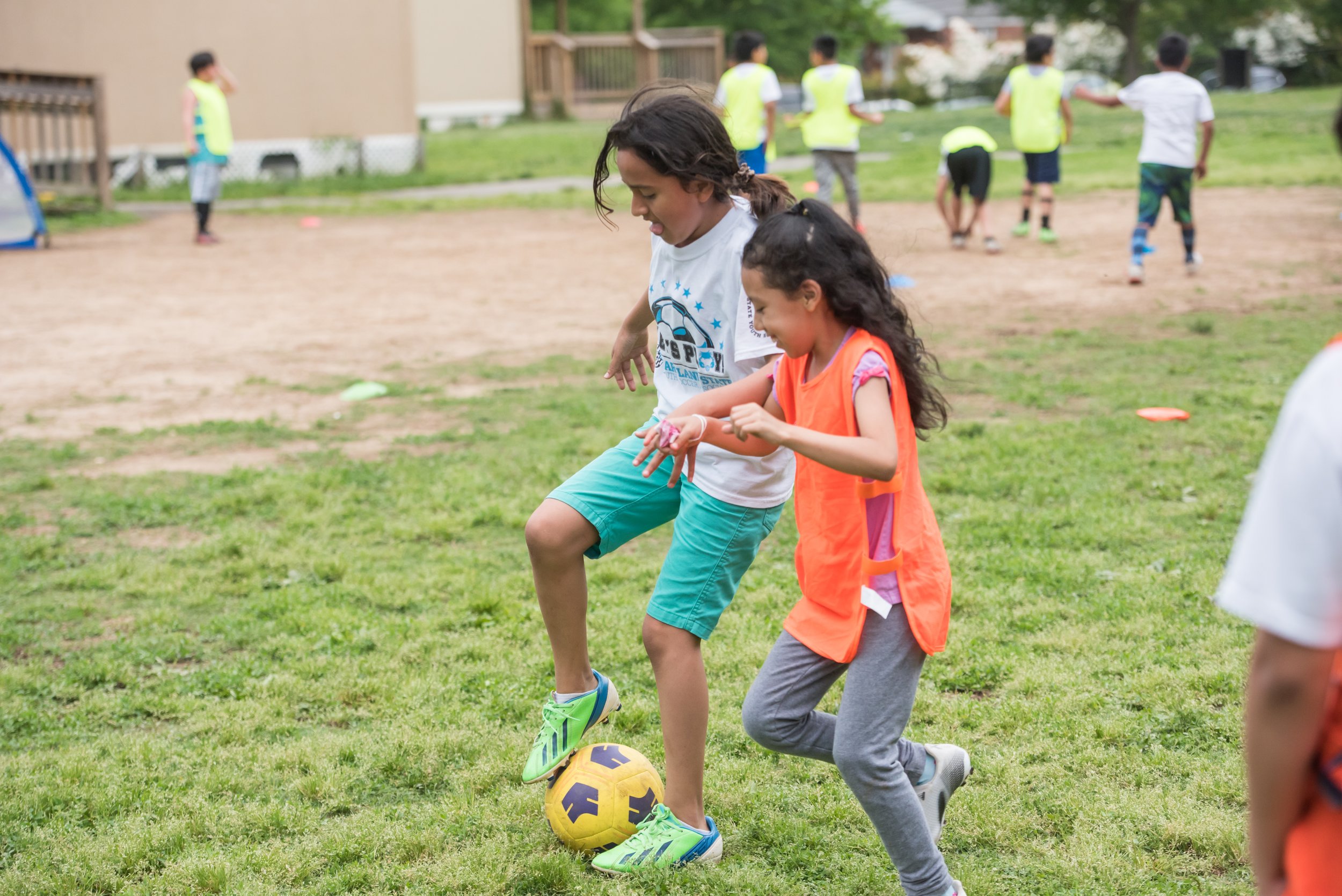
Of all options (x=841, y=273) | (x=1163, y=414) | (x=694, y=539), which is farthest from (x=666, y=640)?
(x=1163, y=414)

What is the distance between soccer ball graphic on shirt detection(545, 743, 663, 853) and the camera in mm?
3152

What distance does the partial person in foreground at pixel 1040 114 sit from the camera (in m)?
12.5

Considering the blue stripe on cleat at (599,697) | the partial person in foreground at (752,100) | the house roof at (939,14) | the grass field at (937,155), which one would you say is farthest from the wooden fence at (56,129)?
the house roof at (939,14)

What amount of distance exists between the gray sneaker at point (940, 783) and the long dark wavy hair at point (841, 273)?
85cm

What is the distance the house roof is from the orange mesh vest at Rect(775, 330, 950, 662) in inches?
2485

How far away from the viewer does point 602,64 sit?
35.8 meters

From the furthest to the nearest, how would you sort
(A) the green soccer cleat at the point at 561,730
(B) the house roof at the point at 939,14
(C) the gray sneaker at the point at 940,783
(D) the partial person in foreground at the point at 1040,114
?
(B) the house roof at the point at 939,14
(D) the partial person in foreground at the point at 1040,114
(A) the green soccer cleat at the point at 561,730
(C) the gray sneaker at the point at 940,783

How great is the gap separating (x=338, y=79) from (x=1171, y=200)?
15.1m

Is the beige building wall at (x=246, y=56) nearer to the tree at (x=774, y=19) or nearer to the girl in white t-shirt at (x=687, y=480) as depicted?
the girl in white t-shirt at (x=687, y=480)

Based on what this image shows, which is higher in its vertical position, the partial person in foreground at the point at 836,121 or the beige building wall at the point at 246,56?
the beige building wall at the point at 246,56

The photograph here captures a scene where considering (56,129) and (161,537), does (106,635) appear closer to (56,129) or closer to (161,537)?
(161,537)

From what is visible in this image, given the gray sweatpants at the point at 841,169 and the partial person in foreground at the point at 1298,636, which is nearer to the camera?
the partial person in foreground at the point at 1298,636

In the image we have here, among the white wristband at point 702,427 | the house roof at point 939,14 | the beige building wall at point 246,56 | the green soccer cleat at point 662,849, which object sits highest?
the house roof at point 939,14

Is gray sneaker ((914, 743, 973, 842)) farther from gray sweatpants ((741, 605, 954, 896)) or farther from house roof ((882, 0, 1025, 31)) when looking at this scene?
house roof ((882, 0, 1025, 31))
